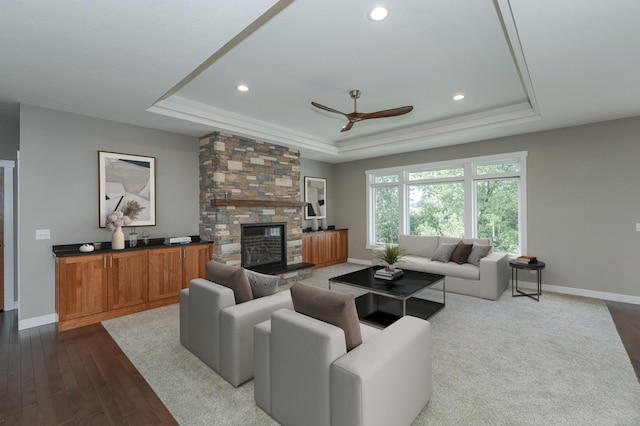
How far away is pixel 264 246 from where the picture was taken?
569 cm

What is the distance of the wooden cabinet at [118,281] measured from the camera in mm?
3486

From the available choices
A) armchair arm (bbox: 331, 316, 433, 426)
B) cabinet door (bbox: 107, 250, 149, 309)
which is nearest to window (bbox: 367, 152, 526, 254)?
armchair arm (bbox: 331, 316, 433, 426)

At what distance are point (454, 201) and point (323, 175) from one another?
10.7 ft

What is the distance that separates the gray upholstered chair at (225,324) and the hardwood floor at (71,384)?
473 millimetres

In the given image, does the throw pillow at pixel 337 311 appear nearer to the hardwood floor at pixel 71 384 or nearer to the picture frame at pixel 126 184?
the hardwood floor at pixel 71 384

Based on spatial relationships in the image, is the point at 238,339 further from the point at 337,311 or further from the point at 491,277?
the point at 491,277

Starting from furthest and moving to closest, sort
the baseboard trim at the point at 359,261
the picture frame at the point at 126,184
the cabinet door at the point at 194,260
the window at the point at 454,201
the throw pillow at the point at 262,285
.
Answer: the baseboard trim at the point at 359,261, the window at the point at 454,201, the cabinet door at the point at 194,260, the picture frame at the point at 126,184, the throw pillow at the point at 262,285

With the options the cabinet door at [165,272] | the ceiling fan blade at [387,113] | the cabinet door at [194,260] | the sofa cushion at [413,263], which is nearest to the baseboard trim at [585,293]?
the sofa cushion at [413,263]

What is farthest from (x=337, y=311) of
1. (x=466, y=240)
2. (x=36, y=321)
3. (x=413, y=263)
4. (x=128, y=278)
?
(x=466, y=240)

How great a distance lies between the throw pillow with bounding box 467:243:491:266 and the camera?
189 inches

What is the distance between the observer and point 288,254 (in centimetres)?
598

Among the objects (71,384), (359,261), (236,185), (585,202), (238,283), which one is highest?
(236,185)

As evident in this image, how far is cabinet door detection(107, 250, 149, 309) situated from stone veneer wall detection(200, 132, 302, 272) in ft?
3.66

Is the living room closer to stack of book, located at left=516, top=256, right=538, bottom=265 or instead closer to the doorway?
the doorway
